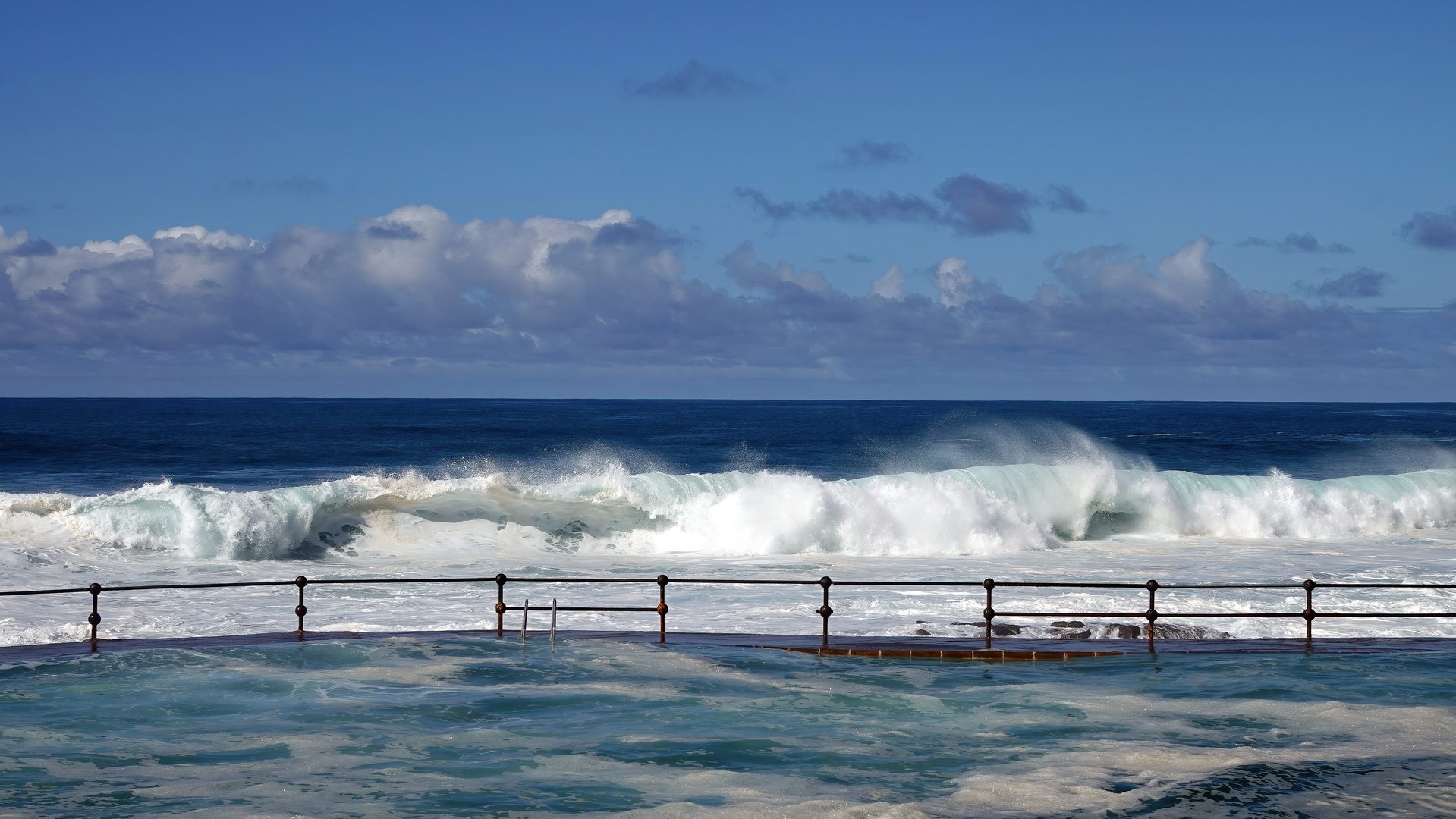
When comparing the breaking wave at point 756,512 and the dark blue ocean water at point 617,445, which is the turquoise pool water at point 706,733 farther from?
the dark blue ocean water at point 617,445

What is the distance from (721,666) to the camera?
39.2 feet

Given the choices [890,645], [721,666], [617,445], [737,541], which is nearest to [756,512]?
[737,541]

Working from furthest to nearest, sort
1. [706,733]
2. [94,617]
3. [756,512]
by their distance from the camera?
[756,512] → [94,617] → [706,733]

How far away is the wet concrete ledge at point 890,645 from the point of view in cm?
1244

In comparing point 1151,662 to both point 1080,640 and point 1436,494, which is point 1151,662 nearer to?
point 1080,640

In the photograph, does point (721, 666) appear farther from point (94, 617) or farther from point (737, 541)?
point (737, 541)

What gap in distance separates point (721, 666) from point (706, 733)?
2300 millimetres

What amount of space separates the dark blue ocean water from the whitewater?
716 inches

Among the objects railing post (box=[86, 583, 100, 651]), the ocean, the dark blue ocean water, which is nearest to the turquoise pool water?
the ocean

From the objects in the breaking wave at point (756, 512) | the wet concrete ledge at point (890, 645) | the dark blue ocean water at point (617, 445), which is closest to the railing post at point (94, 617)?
the wet concrete ledge at point (890, 645)

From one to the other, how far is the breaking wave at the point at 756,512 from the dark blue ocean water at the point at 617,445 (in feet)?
57.7

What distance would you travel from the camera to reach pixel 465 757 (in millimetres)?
8922

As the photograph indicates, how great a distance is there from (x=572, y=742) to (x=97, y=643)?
236 inches

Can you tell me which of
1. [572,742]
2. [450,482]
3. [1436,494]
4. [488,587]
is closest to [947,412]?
[1436,494]
